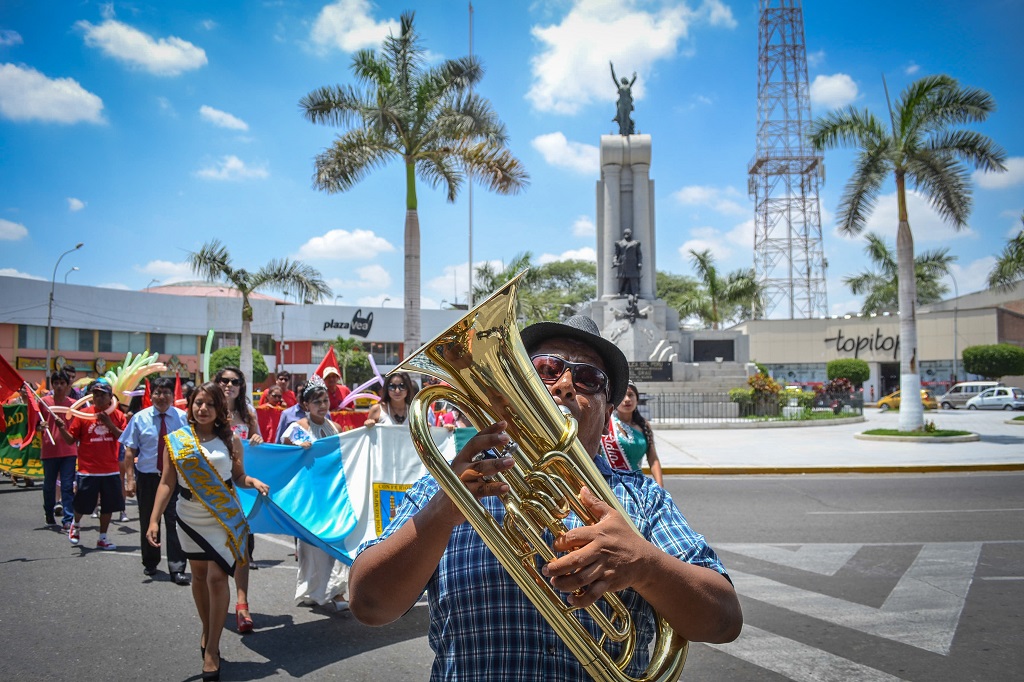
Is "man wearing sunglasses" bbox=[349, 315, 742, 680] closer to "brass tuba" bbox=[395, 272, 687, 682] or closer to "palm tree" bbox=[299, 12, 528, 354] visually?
"brass tuba" bbox=[395, 272, 687, 682]

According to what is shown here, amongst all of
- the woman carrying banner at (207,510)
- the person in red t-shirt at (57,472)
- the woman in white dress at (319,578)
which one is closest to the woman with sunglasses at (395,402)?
the woman in white dress at (319,578)

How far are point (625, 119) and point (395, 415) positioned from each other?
90.4ft

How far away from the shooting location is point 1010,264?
2731cm

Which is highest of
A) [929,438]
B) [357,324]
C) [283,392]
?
[357,324]

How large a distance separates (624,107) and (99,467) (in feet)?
91.5

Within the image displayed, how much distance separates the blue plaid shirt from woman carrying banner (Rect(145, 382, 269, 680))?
307 centimetres

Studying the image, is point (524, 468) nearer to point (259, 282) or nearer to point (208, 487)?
point (208, 487)

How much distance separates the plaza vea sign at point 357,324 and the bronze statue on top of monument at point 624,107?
3396 cm

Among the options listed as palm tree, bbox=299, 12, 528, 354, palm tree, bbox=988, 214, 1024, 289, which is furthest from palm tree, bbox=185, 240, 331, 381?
palm tree, bbox=988, 214, 1024, 289

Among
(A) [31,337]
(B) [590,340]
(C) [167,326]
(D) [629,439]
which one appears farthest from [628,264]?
(A) [31,337]

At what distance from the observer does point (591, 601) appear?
4.51 ft

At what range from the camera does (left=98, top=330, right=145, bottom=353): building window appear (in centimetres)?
4688

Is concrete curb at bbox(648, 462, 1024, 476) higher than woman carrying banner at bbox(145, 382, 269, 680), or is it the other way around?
woman carrying banner at bbox(145, 382, 269, 680)

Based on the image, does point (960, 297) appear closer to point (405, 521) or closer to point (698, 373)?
point (698, 373)
